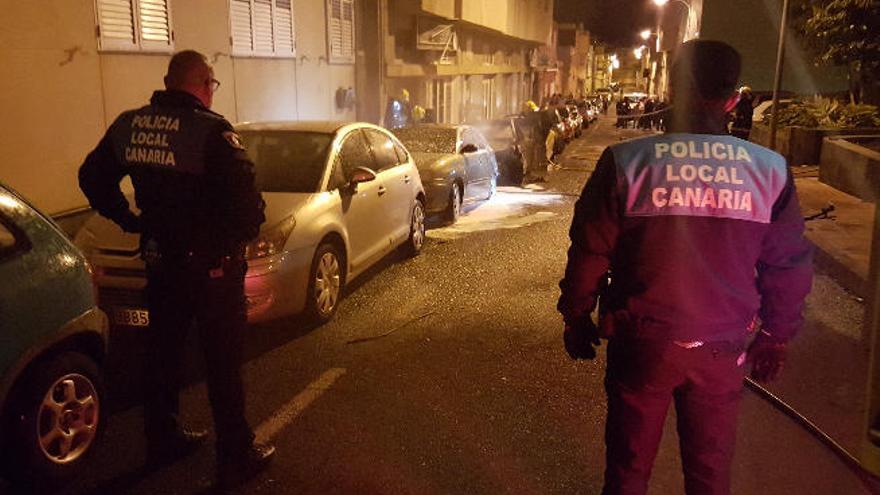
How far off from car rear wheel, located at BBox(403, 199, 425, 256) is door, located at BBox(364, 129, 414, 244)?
0.18 m

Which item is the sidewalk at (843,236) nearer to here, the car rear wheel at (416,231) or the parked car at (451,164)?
the car rear wheel at (416,231)

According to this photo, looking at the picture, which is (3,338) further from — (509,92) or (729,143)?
(509,92)

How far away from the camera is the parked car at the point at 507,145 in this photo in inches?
634

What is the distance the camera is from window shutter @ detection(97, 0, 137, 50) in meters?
10.0

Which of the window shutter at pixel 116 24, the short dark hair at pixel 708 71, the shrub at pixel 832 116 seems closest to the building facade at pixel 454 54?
the shrub at pixel 832 116

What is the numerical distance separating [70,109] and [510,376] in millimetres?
7026

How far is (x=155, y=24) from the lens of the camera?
11.1 metres

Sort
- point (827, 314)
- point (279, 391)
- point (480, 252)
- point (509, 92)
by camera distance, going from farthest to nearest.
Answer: point (509, 92) → point (480, 252) → point (827, 314) → point (279, 391)

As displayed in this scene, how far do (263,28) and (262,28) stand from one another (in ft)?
0.14

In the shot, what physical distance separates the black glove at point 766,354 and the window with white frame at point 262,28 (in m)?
12.3

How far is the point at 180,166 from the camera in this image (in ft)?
11.6

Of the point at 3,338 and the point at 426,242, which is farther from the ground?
the point at 3,338

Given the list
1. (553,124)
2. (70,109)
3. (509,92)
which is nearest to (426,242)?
(70,109)

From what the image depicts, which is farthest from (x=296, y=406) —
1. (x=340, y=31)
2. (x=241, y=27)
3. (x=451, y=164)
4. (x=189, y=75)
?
(x=340, y=31)
